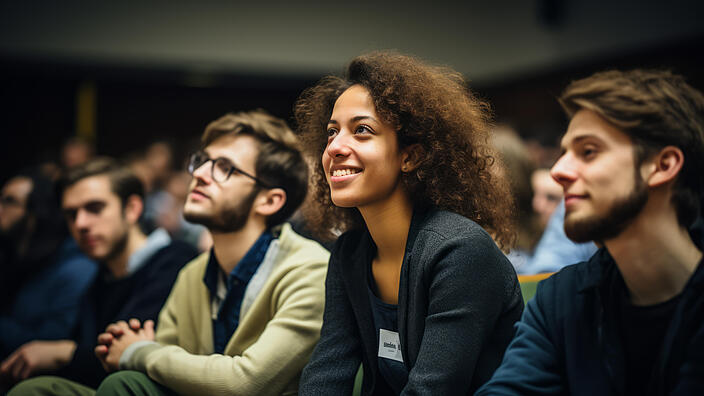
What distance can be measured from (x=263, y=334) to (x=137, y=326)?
1.77 feet

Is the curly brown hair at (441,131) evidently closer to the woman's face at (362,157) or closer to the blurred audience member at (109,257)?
the woman's face at (362,157)

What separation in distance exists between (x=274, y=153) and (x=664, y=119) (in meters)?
1.39

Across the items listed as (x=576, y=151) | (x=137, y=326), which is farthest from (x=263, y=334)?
(x=576, y=151)

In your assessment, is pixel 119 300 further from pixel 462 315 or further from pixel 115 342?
pixel 462 315

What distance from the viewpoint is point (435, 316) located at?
1.42 metres

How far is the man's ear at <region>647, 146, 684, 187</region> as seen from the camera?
1106 mm

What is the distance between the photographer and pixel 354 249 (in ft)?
5.97

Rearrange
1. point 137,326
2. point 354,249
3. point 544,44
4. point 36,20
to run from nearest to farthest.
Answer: point 354,249
point 137,326
point 36,20
point 544,44

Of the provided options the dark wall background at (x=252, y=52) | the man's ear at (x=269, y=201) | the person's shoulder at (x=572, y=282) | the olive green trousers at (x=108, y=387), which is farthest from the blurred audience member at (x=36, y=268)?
the dark wall background at (x=252, y=52)

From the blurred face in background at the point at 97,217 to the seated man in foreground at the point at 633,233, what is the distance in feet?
6.48

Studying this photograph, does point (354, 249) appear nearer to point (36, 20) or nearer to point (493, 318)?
point (493, 318)

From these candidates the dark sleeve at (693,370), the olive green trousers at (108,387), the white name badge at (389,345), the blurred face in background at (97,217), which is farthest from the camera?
the blurred face in background at (97,217)

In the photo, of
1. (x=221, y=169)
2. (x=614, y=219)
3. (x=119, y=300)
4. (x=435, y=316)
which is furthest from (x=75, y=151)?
(x=614, y=219)

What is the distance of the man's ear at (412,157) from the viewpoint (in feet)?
5.47
